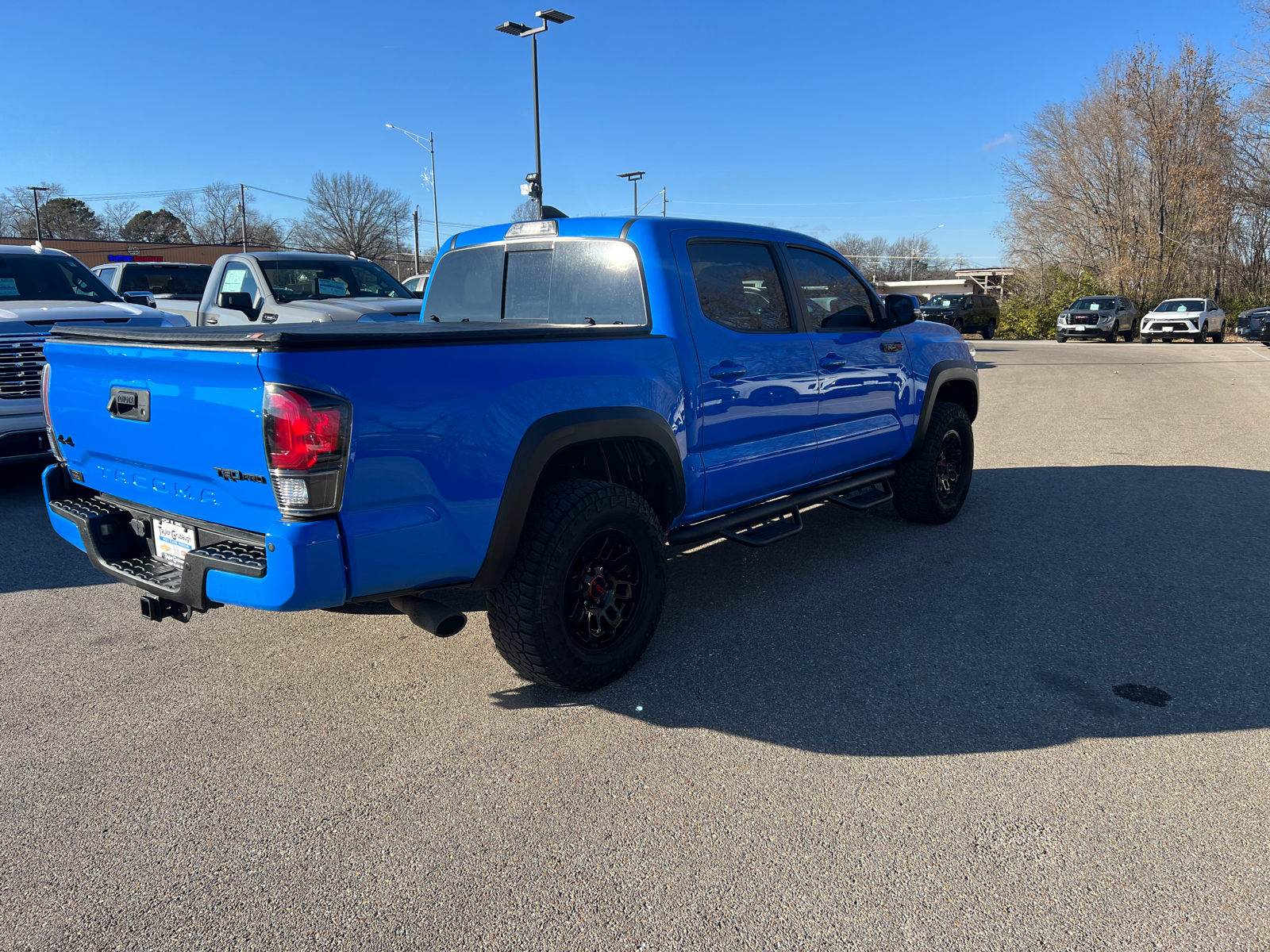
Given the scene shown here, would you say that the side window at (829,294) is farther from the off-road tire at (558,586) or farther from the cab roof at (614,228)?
the off-road tire at (558,586)

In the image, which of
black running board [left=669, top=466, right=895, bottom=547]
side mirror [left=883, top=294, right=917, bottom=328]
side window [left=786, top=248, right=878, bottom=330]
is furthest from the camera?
side mirror [left=883, top=294, right=917, bottom=328]

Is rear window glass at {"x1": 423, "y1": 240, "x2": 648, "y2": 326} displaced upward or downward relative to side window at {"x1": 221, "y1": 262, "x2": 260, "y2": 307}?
downward

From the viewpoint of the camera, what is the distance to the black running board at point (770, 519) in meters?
4.21

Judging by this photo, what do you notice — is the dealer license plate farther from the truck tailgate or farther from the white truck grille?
the white truck grille

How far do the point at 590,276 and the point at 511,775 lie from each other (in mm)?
2356

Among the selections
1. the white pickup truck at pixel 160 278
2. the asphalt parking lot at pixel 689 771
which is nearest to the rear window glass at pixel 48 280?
the asphalt parking lot at pixel 689 771

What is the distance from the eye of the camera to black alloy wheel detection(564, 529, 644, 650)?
11.6 ft

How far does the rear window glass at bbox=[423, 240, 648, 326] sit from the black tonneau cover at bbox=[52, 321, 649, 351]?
0.44 meters

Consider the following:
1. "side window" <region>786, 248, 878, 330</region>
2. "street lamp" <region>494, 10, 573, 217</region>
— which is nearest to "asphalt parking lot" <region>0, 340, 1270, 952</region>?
"side window" <region>786, 248, 878, 330</region>

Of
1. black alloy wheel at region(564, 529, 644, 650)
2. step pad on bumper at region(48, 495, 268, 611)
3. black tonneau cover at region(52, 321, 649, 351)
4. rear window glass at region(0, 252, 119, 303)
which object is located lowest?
black alloy wheel at region(564, 529, 644, 650)

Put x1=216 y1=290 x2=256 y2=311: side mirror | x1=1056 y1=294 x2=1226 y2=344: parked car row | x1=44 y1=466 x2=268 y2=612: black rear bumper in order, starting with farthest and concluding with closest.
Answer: x1=1056 y1=294 x2=1226 y2=344: parked car row
x1=216 y1=290 x2=256 y2=311: side mirror
x1=44 y1=466 x2=268 y2=612: black rear bumper

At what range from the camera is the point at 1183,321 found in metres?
31.6

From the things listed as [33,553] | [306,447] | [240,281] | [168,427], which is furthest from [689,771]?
[240,281]

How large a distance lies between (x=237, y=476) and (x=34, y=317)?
5.61 m
